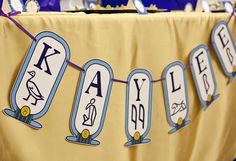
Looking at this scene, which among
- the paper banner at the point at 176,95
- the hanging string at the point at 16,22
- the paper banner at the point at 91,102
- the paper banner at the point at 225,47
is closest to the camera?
the hanging string at the point at 16,22

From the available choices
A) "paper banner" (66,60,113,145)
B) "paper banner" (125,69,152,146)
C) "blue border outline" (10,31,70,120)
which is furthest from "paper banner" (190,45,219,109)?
"blue border outline" (10,31,70,120)

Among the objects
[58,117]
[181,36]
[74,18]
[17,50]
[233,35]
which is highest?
[233,35]

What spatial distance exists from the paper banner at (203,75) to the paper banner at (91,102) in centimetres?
35

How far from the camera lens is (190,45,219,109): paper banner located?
1.14m

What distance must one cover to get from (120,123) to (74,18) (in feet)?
1.05

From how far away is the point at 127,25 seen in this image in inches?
37.0

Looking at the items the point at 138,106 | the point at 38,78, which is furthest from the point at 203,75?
the point at 38,78

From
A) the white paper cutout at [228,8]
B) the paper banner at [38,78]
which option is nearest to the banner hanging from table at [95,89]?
the paper banner at [38,78]

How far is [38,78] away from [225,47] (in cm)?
73

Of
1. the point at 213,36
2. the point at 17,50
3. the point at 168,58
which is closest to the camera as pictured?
the point at 17,50

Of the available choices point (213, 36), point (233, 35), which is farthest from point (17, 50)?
point (233, 35)

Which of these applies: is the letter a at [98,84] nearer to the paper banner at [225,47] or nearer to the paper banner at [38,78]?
the paper banner at [38,78]

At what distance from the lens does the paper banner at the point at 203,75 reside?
114 centimetres

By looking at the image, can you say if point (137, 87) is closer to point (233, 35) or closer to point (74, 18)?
point (74, 18)
